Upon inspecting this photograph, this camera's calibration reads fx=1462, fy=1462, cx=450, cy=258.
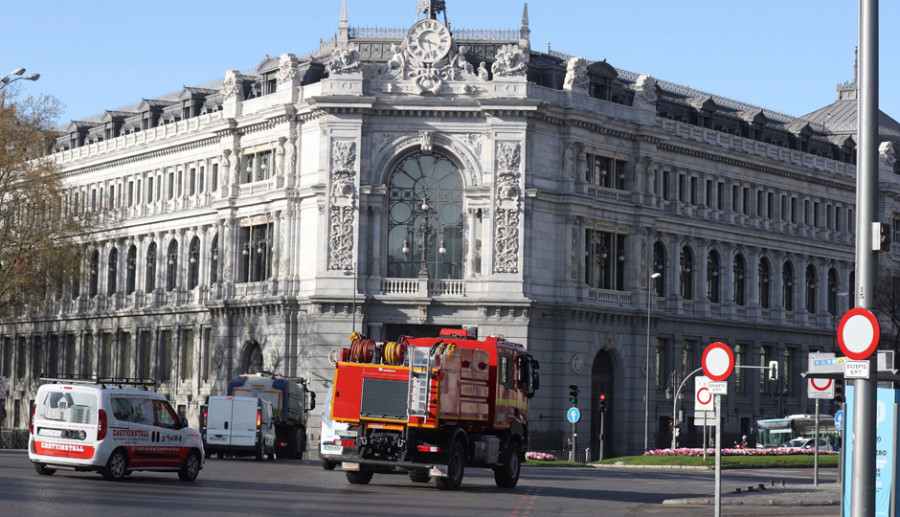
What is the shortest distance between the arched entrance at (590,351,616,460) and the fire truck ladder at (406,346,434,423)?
38.5m

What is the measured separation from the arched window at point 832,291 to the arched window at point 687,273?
48.0 feet

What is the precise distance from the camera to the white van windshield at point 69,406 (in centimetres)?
3192

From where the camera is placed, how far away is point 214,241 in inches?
3127

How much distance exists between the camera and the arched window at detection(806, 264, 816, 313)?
90056 mm

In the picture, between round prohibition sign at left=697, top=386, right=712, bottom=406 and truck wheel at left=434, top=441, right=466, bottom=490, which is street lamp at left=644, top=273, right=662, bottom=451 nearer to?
truck wheel at left=434, top=441, right=466, bottom=490

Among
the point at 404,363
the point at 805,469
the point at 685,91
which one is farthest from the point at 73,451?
the point at 685,91

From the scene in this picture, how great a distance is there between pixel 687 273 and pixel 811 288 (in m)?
13.3

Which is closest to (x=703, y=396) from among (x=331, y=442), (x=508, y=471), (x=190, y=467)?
(x=508, y=471)

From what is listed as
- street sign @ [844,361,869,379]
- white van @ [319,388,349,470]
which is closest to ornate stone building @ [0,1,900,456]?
white van @ [319,388,349,470]

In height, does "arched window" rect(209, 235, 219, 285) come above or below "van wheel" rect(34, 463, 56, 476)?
above

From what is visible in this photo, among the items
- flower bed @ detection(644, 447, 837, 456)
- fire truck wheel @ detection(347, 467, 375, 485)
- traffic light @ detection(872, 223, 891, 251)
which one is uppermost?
traffic light @ detection(872, 223, 891, 251)

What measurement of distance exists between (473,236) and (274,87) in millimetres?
14575

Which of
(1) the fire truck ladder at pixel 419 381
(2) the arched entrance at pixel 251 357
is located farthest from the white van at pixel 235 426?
(1) the fire truck ladder at pixel 419 381

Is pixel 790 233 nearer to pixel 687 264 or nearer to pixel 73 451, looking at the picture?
pixel 687 264
